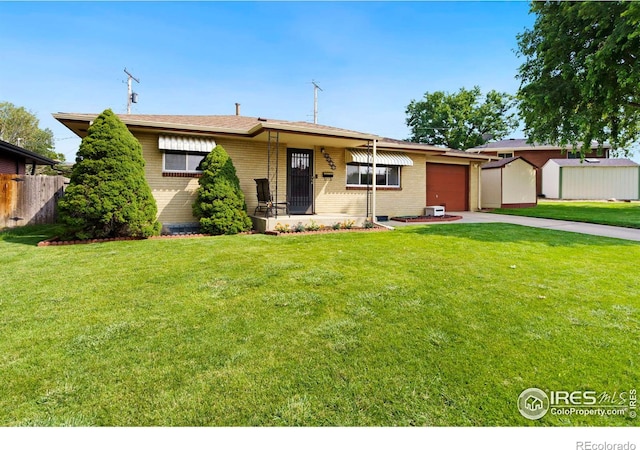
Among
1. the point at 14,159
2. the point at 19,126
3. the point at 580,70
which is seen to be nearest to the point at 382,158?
the point at 580,70

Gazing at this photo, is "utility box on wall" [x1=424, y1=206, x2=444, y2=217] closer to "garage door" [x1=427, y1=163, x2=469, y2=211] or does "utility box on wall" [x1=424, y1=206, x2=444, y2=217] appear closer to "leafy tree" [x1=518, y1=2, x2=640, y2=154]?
"garage door" [x1=427, y1=163, x2=469, y2=211]

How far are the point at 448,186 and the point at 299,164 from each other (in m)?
7.56

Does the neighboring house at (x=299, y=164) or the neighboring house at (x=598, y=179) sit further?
the neighboring house at (x=598, y=179)

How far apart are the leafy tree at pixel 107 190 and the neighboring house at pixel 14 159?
7.10 metres

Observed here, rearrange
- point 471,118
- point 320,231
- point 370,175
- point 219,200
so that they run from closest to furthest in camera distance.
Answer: point 219,200 < point 320,231 < point 370,175 < point 471,118

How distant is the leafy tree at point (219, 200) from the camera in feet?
28.0

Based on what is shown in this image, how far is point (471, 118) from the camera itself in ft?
115

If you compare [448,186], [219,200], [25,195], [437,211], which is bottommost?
[437,211]

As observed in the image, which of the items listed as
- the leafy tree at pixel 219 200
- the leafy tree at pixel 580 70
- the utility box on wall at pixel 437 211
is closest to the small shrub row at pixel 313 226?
the leafy tree at pixel 219 200

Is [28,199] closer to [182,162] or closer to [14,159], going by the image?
[14,159]

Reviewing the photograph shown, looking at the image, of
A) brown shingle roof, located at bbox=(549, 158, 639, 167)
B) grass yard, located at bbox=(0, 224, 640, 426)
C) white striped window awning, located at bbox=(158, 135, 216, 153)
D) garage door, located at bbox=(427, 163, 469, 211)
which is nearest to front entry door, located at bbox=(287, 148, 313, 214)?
white striped window awning, located at bbox=(158, 135, 216, 153)

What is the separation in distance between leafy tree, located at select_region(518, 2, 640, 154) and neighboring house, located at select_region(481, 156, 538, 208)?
4.14m

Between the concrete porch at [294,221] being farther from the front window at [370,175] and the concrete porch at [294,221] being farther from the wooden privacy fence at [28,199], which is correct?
the wooden privacy fence at [28,199]

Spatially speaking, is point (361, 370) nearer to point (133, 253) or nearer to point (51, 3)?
point (133, 253)
